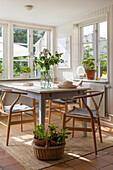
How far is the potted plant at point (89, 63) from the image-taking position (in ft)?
15.5

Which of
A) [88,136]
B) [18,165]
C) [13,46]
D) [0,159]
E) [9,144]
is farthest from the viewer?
[13,46]

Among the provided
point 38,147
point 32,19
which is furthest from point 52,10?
point 38,147

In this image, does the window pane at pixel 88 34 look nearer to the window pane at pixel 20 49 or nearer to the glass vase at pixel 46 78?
the window pane at pixel 20 49

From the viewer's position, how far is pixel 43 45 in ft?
19.2

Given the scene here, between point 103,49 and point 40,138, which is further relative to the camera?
point 103,49

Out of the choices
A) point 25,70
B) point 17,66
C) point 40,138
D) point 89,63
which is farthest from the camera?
point 17,66

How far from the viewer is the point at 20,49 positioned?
18.1 feet

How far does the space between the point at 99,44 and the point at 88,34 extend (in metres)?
0.44

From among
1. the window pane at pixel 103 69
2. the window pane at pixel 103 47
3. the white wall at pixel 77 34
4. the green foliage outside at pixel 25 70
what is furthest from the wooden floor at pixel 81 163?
the green foliage outside at pixel 25 70

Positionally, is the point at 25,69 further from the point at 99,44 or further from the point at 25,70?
the point at 99,44

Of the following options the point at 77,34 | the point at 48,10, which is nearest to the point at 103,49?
the point at 77,34

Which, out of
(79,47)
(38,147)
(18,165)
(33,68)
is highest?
(79,47)

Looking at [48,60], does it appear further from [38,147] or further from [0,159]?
[0,159]

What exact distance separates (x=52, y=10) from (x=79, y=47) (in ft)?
3.90
